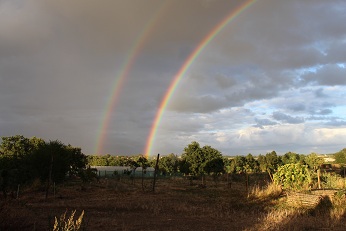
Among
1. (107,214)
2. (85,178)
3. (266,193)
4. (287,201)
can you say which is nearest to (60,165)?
(85,178)

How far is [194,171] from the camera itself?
40.1 meters

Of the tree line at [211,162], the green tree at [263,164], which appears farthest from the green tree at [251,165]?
the green tree at [263,164]

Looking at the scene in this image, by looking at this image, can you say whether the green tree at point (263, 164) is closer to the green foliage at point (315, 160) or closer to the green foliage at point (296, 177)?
the green foliage at point (315, 160)

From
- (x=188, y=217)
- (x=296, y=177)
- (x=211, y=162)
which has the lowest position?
(x=188, y=217)

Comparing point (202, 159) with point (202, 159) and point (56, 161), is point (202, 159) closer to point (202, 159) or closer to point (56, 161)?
point (202, 159)

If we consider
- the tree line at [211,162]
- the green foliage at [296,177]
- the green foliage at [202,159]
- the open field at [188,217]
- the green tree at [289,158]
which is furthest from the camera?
the green tree at [289,158]

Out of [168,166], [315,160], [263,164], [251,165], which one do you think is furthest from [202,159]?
[168,166]

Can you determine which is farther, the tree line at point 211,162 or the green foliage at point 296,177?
the tree line at point 211,162

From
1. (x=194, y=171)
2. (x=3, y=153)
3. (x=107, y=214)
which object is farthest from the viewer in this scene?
(x=3, y=153)

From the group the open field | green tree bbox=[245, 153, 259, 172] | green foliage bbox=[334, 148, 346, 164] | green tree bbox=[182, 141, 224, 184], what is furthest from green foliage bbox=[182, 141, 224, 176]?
green foliage bbox=[334, 148, 346, 164]

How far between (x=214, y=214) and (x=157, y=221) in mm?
3221

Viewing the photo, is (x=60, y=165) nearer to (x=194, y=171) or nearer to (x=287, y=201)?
(x=194, y=171)

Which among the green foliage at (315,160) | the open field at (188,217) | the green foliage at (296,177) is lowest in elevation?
the open field at (188,217)

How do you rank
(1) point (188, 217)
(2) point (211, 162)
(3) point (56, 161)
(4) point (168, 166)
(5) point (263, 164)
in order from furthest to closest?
(4) point (168, 166) < (5) point (263, 164) < (2) point (211, 162) < (3) point (56, 161) < (1) point (188, 217)
